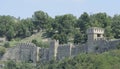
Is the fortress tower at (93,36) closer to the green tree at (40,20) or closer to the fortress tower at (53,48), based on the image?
the fortress tower at (53,48)

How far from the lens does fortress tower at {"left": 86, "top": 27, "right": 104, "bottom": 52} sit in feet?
254

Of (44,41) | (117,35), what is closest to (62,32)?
(44,41)

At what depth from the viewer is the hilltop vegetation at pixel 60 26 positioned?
281 feet

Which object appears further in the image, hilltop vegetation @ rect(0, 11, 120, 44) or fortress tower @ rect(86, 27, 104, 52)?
hilltop vegetation @ rect(0, 11, 120, 44)

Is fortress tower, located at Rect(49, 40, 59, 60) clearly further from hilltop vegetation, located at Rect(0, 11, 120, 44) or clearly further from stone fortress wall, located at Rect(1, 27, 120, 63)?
hilltop vegetation, located at Rect(0, 11, 120, 44)

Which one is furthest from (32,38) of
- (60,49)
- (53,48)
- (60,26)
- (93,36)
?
(93,36)

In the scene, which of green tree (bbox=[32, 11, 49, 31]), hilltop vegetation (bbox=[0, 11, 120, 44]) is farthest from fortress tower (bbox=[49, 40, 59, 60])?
green tree (bbox=[32, 11, 49, 31])

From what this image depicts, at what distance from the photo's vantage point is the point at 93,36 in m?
78.1

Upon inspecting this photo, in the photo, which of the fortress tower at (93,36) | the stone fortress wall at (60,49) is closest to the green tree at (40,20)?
the stone fortress wall at (60,49)

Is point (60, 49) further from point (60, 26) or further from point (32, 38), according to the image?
point (32, 38)

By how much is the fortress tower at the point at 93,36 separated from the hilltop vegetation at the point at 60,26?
3.12 m

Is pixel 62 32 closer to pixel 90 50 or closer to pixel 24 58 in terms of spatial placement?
pixel 24 58

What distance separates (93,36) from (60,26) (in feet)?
42.8

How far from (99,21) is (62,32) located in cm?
392
